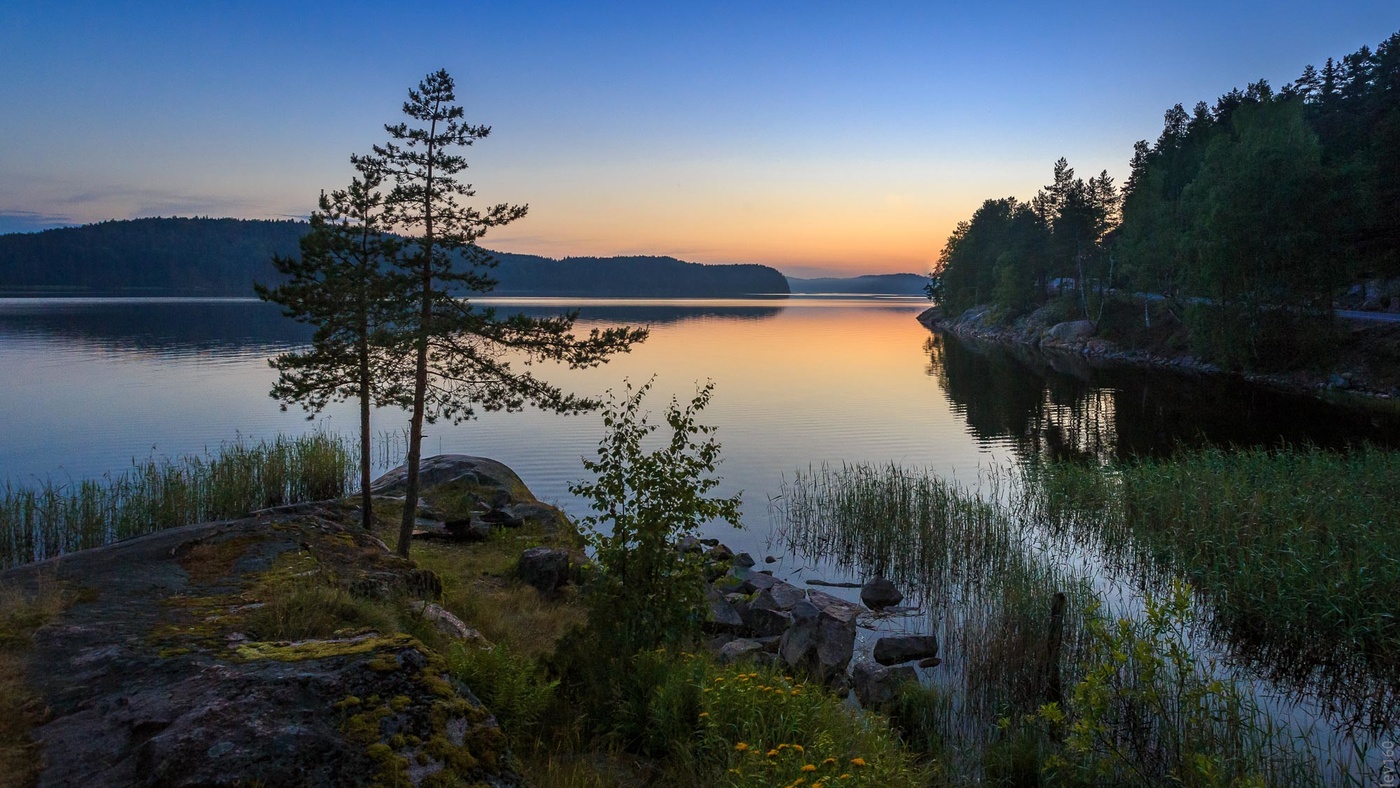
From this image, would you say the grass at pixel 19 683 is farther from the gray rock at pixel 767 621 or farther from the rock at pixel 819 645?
the gray rock at pixel 767 621

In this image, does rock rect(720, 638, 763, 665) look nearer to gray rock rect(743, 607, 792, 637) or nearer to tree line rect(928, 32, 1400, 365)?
gray rock rect(743, 607, 792, 637)

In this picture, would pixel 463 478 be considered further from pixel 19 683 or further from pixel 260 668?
pixel 260 668

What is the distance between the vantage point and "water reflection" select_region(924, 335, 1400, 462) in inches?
1203

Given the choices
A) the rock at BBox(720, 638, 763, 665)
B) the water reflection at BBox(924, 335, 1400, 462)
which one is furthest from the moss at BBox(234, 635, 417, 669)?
the water reflection at BBox(924, 335, 1400, 462)

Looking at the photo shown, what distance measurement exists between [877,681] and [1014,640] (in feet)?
7.48

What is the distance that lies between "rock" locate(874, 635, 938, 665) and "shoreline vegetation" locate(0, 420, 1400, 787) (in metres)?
0.49

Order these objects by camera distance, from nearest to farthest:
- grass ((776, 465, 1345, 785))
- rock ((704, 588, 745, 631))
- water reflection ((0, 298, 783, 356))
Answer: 1. grass ((776, 465, 1345, 785))
2. rock ((704, 588, 745, 631))
3. water reflection ((0, 298, 783, 356))

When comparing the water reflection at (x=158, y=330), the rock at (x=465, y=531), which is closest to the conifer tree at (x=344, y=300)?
the rock at (x=465, y=531)

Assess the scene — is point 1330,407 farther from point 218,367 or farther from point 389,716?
point 218,367

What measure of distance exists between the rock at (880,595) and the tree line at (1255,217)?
134 feet

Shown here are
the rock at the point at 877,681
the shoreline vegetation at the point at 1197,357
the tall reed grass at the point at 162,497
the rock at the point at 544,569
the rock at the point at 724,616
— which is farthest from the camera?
the shoreline vegetation at the point at 1197,357

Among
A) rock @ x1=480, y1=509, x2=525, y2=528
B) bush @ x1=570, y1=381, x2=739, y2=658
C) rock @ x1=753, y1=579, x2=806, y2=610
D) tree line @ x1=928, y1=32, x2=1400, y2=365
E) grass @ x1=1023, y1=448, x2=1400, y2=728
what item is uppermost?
tree line @ x1=928, y1=32, x2=1400, y2=365

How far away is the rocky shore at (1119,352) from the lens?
4059 cm

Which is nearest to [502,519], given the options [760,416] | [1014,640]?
[1014,640]
